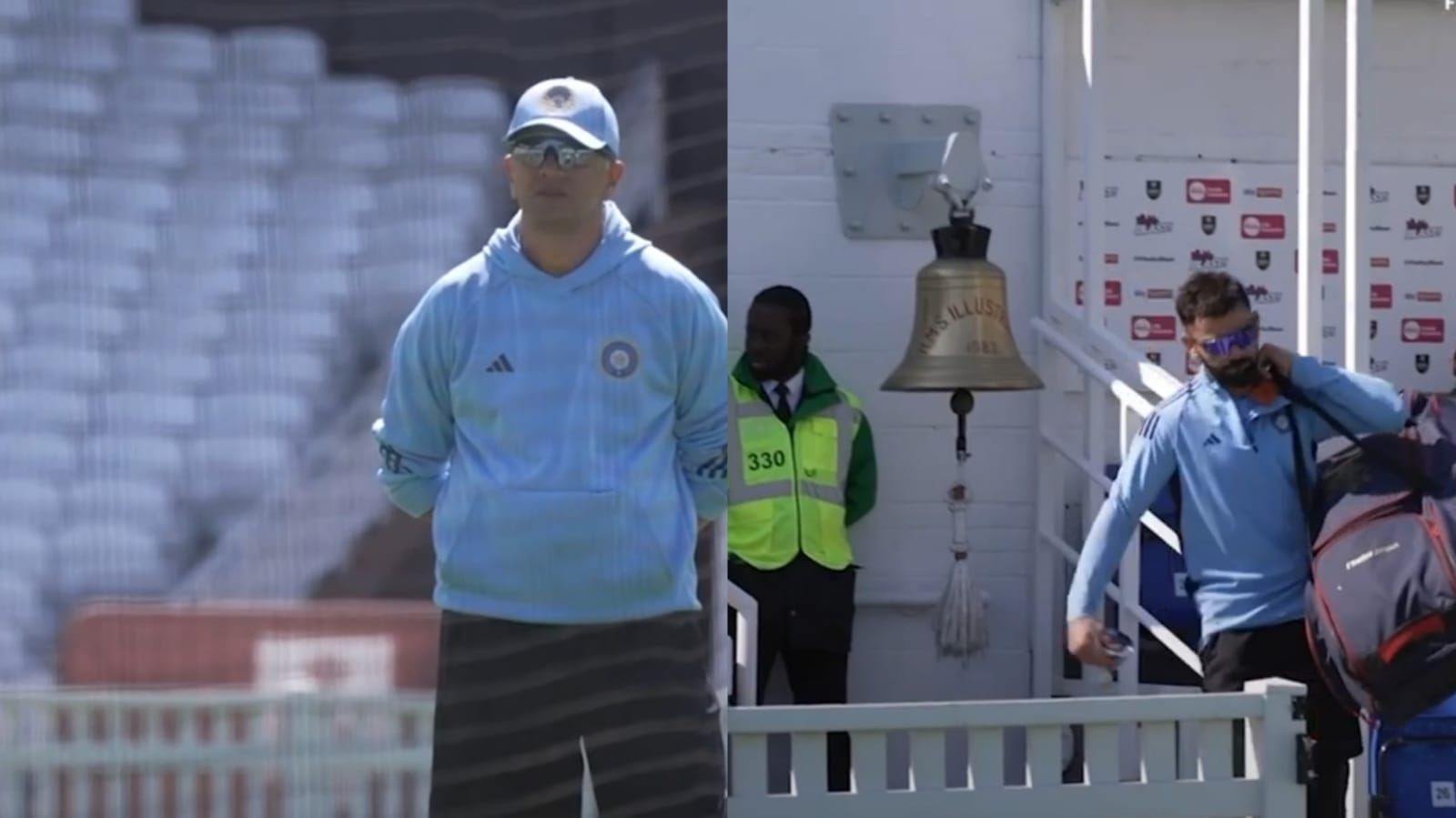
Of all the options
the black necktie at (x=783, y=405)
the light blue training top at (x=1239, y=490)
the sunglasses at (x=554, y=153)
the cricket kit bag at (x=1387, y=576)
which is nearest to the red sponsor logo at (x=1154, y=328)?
the black necktie at (x=783, y=405)

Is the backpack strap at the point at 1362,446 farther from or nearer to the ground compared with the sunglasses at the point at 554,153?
nearer to the ground

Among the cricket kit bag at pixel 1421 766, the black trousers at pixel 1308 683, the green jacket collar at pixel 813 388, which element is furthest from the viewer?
the green jacket collar at pixel 813 388

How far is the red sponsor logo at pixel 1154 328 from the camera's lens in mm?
6676

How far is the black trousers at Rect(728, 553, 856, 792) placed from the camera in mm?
6082

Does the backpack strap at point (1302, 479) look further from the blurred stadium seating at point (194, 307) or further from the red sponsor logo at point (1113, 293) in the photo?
the blurred stadium seating at point (194, 307)

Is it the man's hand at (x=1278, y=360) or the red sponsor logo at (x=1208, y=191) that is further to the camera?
the red sponsor logo at (x=1208, y=191)

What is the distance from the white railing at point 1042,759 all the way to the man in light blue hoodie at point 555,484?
801 millimetres

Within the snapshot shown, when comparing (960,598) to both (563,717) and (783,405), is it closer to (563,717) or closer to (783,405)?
(783,405)

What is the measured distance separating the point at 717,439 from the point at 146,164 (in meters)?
0.88

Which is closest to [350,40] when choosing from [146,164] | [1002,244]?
[146,164]

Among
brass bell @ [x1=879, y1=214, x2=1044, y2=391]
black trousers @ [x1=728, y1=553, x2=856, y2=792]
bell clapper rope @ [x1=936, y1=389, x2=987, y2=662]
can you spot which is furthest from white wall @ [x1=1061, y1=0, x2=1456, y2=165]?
black trousers @ [x1=728, y1=553, x2=856, y2=792]

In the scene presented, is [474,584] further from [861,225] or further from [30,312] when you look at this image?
[861,225]

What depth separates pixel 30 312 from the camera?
9.77 feet

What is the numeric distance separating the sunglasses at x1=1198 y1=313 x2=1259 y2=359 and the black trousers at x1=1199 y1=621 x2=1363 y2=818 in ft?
2.08
